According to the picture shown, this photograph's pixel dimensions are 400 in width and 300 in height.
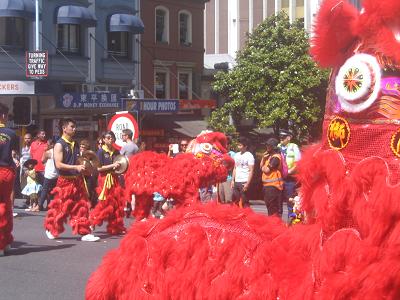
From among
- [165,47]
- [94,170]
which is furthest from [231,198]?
[165,47]

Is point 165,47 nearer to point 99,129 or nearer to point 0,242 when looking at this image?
point 99,129

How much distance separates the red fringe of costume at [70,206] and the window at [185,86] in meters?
26.1

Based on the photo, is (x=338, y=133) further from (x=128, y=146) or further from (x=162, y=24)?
(x=162, y=24)

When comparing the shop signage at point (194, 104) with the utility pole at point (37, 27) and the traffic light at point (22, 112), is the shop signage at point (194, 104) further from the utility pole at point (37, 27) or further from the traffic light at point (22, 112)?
the traffic light at point (22, 112)

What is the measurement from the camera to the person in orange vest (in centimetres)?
1130

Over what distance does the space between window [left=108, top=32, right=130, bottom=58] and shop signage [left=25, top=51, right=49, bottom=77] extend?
19.2 ft

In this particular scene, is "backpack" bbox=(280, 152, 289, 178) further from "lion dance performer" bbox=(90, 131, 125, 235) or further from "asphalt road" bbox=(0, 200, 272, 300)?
"asphalt road" bbox=(0, 200, 272, 300)

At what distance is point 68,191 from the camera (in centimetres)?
961

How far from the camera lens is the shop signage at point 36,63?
85.5 ft

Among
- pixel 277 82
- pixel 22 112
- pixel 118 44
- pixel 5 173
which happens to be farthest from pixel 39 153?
pixel 118 44

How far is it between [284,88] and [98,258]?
20.5 metres

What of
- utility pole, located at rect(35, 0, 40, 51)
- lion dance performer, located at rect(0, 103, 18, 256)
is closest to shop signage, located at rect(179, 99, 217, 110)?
utility pole, located at rect(35, 0, 40, 51)

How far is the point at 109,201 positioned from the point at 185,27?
26.6 metres

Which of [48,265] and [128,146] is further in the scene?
[128,146]
